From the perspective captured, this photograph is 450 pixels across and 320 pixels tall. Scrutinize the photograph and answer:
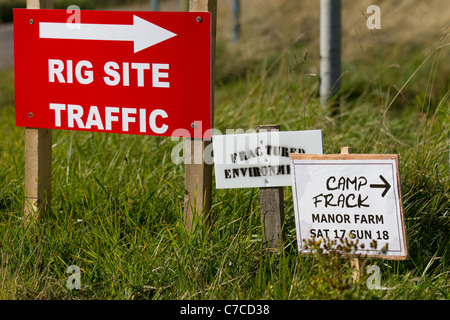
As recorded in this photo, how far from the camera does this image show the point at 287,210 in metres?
3.07

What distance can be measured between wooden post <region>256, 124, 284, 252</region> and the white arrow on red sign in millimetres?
652

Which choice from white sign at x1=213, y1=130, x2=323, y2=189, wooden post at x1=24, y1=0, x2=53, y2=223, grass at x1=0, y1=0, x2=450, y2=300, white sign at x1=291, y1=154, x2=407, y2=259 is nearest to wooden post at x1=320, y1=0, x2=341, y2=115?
grass at x1=0, y1=0, x2=450, y2=300

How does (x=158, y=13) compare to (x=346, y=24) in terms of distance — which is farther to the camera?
(x=346, y=24)

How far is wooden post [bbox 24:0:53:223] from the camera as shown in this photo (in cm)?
→ 317

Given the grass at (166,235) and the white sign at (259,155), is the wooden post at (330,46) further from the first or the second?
the white sign at (259,155)

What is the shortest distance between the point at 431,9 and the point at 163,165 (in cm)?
801

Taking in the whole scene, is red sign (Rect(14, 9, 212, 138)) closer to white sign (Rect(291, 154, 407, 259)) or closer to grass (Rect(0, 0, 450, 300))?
grass (Rect(0, 0, 450, 300))

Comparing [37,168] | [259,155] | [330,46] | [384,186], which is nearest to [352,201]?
[384,186]

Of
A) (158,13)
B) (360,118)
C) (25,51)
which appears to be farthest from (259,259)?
(360,118)

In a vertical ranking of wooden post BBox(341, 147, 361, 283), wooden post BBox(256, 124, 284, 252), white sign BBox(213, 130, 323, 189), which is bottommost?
wooden post BBox(341, 147, 361, 283)

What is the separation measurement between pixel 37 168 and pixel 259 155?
1.23 m

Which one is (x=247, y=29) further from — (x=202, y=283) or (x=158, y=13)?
(x=202, y=283)

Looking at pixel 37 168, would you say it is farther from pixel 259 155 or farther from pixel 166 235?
pixel 259 155

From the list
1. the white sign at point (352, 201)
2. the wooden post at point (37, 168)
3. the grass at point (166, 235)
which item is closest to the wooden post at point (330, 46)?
the grass at point (166, 235)
